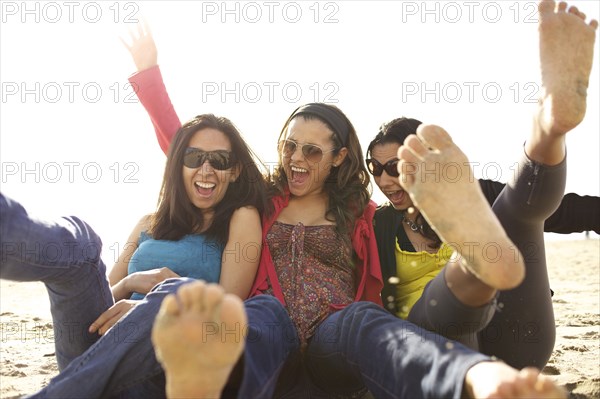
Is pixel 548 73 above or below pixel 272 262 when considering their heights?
above

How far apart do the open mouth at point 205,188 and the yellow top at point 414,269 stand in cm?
100

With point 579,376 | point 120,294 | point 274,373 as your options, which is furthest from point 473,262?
point 579,376

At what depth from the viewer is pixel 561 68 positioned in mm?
2527

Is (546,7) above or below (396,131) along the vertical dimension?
above

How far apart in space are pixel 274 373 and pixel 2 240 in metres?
0.95

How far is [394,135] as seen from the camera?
3.38 metres

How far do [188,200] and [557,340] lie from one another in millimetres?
3029

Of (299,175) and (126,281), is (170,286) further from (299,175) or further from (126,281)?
(299,175)

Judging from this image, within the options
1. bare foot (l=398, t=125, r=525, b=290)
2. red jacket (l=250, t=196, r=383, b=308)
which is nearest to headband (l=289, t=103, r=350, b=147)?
red jacket (l=250, t=196, r=383, b=308)

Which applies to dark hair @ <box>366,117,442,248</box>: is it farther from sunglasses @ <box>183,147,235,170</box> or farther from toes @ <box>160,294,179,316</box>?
toes @ <box>160,294,179,316</box>

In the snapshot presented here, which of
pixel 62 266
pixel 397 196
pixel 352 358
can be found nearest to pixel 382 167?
pixel 397 196

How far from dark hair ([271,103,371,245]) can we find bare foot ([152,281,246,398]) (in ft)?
4.74

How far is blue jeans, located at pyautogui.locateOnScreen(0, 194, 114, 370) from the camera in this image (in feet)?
6.79

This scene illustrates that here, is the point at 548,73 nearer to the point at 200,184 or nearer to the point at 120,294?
the point at 200,184
